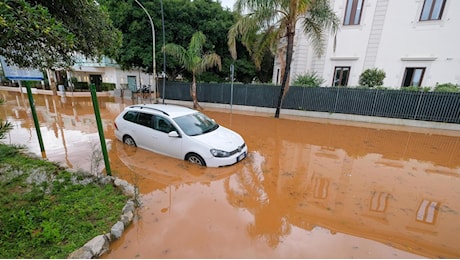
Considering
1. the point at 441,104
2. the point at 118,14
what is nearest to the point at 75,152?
the point at 118,14

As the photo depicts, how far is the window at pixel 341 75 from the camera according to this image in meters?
14.7

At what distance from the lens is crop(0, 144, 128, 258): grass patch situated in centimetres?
258

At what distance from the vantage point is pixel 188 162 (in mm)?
5438

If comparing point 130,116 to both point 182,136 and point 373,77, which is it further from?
point 373,77

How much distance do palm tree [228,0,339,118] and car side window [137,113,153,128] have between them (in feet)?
22.1

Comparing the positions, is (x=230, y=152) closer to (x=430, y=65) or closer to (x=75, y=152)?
(x=75, y=152)

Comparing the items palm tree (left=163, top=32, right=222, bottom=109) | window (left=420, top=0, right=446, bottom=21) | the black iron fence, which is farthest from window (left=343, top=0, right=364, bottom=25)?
palm tree (left=163, top=32, right=222, bottom=109)

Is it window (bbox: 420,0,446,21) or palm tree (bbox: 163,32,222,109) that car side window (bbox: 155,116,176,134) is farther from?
window (bbox: 420,0,446,21)

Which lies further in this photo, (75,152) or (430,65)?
(430,65)

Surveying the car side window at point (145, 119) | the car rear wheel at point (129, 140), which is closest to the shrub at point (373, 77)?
the car side window at point (145, 119)

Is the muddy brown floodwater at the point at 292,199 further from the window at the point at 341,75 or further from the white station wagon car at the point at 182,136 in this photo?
the window at the point at 341,75

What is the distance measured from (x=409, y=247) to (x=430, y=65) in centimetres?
1522

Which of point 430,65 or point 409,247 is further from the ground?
point 430,65

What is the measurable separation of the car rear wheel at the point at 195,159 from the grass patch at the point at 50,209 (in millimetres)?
1855
